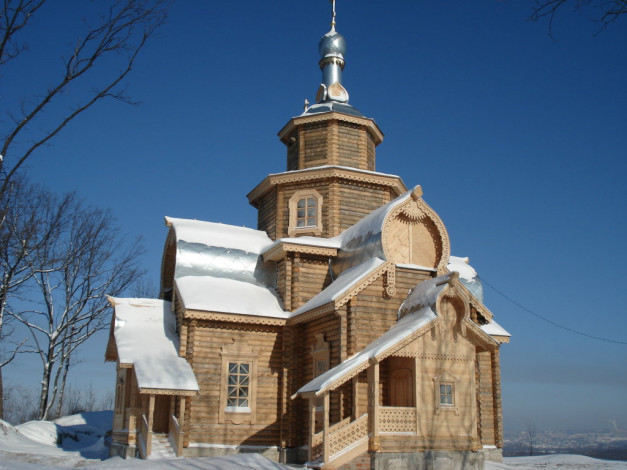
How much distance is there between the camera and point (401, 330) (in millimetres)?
14945

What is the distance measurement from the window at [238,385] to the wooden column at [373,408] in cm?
476

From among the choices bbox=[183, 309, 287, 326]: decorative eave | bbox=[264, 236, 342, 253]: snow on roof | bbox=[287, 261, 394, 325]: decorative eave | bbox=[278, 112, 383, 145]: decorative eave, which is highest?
bbox=[278, 112, 383, 145]: decorative eave

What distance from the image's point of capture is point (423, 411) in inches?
581

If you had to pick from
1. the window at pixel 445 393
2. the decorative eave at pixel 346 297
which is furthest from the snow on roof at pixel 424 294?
the window at pixel 445 393

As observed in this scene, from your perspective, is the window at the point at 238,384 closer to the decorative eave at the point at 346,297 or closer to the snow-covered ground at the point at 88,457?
the decorative eave at the point at 346,297

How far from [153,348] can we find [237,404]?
278cm

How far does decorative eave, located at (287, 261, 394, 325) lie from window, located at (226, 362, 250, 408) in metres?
2.14

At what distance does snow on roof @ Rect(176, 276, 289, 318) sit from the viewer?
1767 centimetres

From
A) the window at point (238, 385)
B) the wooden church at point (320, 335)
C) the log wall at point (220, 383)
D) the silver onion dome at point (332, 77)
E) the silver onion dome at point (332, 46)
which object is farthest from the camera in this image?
A: the silver onion dome at point (332, 46)

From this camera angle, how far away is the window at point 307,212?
20.9 m

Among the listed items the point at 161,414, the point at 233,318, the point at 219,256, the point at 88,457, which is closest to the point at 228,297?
the point at 233,318

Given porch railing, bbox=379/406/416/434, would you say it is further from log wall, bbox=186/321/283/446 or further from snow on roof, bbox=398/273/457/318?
log wall, bbox=186/321/283/446

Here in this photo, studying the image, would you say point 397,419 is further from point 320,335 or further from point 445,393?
point 320,335

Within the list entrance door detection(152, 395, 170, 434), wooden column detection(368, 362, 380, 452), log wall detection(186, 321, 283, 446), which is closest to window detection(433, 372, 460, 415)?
wooden column detection(368, 362, 380, 452)
